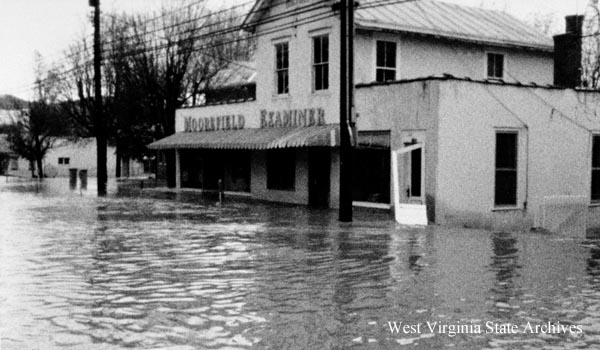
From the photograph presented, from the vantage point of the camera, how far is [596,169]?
2316 centimetres

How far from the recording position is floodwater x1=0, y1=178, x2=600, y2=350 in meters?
7.35

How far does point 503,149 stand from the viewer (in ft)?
68.2

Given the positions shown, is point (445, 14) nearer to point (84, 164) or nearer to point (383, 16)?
point (383, 16)

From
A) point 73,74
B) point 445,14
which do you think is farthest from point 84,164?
point 445,14

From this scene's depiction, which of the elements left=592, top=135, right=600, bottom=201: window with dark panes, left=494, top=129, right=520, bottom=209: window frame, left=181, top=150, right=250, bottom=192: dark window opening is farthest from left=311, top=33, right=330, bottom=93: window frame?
left=592, top=135, right=600, bottom=201: window with dark panes

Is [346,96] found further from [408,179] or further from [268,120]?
[268,120]

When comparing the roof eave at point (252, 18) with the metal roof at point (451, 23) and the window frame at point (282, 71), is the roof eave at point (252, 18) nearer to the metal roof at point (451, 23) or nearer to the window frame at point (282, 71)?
the window frame at point (282, 71)

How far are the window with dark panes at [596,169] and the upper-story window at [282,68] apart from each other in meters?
10.3

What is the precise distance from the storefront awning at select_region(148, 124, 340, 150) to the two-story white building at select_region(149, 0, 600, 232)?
76 millimetres

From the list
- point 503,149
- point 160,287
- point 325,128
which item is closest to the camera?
point 160,287

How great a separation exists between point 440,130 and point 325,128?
5.21 meters

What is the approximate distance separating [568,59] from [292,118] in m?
9.20

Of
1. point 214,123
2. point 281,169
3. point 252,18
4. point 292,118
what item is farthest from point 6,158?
Answer: point 292,118

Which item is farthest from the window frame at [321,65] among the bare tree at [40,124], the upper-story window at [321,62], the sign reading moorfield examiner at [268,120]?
the bare tree at [40,124]
